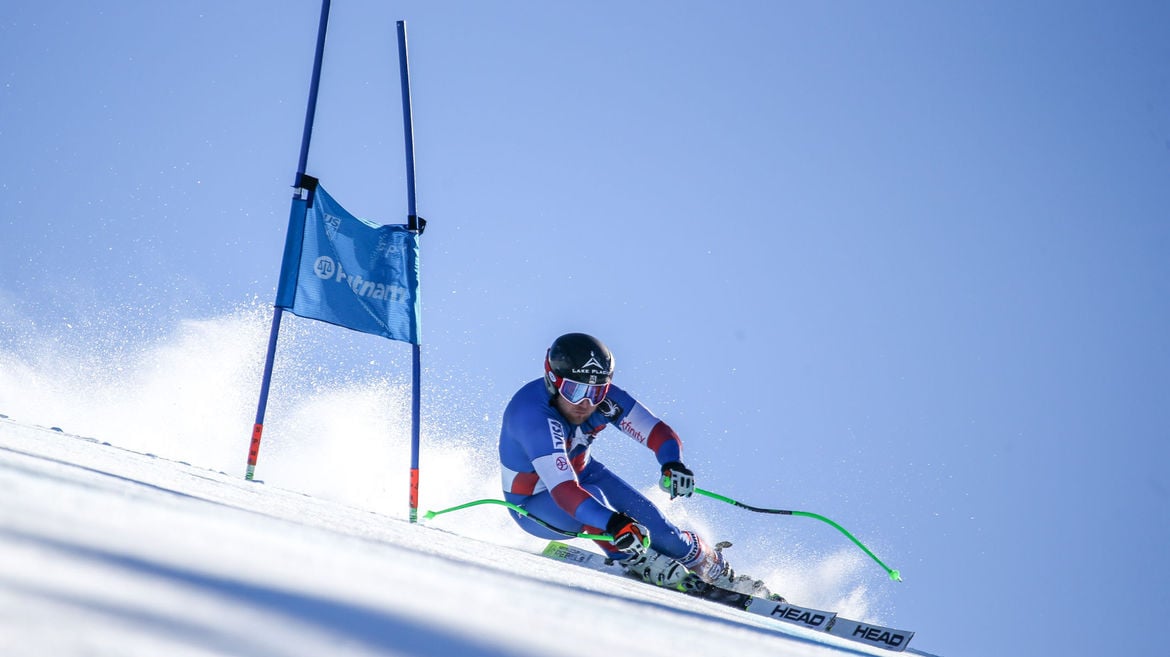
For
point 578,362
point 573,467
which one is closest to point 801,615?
point 573,467

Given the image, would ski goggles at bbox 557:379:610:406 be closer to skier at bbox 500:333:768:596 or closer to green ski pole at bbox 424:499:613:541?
skier at bbox 500:333:768:596

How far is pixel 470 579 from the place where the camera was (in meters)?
1.72

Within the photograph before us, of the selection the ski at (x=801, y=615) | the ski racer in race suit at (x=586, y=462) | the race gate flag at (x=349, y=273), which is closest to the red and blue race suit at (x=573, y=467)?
the ski racer in race suit at (x=586, y=462)

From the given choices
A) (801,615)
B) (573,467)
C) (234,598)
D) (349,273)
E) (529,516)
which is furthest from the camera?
(349,273)

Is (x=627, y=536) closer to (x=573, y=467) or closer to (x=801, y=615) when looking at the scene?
(x=801, y=615)

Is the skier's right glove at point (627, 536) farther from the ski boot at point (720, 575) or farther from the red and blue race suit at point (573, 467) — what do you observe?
the ski boot at point (720, 575)

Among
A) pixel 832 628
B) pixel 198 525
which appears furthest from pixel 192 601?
pixel 832 628

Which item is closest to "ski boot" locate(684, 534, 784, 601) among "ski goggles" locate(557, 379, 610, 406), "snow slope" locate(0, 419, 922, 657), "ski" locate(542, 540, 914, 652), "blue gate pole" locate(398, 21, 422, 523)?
"ski" locate(542, 540, 914, 652)

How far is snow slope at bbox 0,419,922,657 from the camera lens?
67cm

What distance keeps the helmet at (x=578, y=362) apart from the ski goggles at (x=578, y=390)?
1cm

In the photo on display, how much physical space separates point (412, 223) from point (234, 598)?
725cm

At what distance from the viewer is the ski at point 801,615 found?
194 inches

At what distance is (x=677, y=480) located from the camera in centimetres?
677

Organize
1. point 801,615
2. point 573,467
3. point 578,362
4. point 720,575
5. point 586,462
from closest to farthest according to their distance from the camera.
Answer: point 801,615, point 720,575, point 578,362, point 573,467, point 586,462
